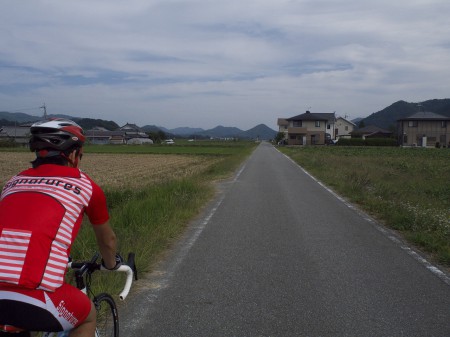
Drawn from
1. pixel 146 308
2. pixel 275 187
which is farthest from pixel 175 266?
pixel 275 187

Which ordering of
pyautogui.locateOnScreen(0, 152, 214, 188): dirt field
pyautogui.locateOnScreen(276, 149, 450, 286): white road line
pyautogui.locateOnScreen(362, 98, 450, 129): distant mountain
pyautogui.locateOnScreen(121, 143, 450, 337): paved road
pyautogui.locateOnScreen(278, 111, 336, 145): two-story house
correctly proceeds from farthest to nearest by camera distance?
pyautogui.locateOnScreen(362, 98, 450, 129): distant mountain, pyautogui.locateOnScreen(278, 111, 336, 145): two-story house, pyautogui.locateOnScreen(0, 152, 214, 188): dirt field, pyautogui.locateOnScreen(276, 149, 450, 286): white road line, pyautogui.locateOnScreen(121, 143, 450, 337): paved road

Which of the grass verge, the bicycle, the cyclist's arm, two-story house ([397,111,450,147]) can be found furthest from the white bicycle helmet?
two-story house ([397,111,450,147])

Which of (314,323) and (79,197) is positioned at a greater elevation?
(79,197)

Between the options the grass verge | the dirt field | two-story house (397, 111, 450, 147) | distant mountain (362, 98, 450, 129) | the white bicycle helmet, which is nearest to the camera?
the white bicycle helmet

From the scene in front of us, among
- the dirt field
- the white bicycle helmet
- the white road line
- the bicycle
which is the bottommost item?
the dirt field

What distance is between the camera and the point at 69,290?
7.23ft

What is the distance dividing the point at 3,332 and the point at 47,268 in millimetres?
399

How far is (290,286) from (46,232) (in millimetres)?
3570

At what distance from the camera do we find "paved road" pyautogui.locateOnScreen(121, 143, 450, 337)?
13.1ft

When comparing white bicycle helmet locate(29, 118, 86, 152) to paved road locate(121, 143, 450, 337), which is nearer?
white bicycle helmet locate(29, 118, 86, 152)

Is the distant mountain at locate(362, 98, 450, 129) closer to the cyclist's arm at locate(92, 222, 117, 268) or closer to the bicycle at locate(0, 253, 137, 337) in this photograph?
the bicycle at locate(0, 253, 137, 337)

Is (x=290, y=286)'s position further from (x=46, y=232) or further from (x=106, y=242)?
(x=46, y=232)

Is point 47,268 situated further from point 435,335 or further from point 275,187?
point 275,187

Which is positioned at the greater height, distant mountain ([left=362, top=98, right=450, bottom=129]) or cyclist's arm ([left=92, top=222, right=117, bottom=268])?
distant mountain ([left=362, top=98, right=450, bottom=129])
